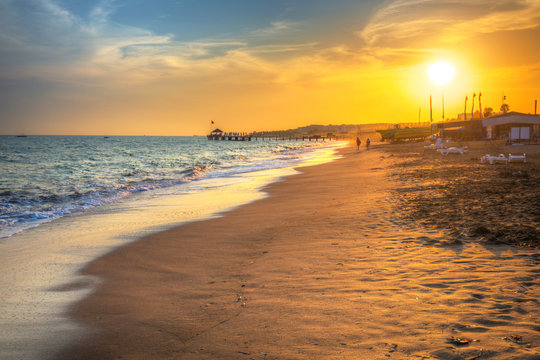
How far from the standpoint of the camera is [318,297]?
470cm

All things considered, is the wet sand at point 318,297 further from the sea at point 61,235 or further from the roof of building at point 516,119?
the roof of building at point 516,119

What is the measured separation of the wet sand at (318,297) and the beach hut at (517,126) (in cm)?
3923

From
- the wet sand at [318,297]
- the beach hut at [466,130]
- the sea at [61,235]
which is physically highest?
the beach hut at [466,130]

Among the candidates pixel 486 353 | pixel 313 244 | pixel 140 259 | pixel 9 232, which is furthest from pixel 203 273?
pixel 9 232

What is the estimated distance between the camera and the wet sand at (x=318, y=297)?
11.8 ft

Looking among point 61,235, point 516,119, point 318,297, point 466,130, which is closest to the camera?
point 318,297

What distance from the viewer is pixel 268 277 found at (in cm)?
552

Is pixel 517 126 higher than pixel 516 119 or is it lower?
lower

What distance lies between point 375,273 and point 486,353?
7.24 ft

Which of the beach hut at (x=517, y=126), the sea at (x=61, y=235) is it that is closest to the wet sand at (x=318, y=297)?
the sea at (x=61, y=235)

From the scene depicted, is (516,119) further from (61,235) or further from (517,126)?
(61,235)

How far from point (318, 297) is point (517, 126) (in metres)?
49.0

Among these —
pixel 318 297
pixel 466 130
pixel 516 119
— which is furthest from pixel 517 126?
pixel 318 297

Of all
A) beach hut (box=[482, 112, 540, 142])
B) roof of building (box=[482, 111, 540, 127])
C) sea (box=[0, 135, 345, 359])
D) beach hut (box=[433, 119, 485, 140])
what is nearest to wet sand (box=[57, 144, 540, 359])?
sea (box=[0, 135, 345, 359])
